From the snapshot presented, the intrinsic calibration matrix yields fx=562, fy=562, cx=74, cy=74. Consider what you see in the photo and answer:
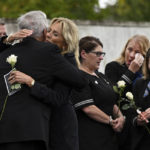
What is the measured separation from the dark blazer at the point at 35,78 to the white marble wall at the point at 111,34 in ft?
18.7

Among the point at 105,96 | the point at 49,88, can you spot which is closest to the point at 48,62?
the point at 49,88

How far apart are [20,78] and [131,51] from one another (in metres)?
2.64

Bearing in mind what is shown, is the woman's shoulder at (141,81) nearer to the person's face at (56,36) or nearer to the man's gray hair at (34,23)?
the person's face at (56,36)

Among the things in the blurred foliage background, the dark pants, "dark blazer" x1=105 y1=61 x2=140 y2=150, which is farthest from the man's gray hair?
the blurred foliage background

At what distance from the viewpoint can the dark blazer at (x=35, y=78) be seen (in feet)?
14.6

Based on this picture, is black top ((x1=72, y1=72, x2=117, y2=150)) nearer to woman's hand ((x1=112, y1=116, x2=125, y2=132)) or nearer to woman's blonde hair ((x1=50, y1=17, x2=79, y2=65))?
woman's hand ((x1=112, y1=116, x2=125, y2=132))

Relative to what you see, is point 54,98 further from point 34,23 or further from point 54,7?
point 54,7

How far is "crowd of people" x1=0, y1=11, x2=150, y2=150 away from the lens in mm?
4492

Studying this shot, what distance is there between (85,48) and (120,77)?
81 cm

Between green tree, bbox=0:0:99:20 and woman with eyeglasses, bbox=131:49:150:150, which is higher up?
woman with eyeglasses, bbox=131:49:150:150

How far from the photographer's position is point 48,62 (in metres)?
4.63

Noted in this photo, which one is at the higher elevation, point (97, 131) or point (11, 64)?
point (11, 64)

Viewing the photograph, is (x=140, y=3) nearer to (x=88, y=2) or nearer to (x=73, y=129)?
(x=88, y=2)

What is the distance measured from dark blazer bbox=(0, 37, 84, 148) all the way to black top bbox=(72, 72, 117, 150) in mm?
1010
